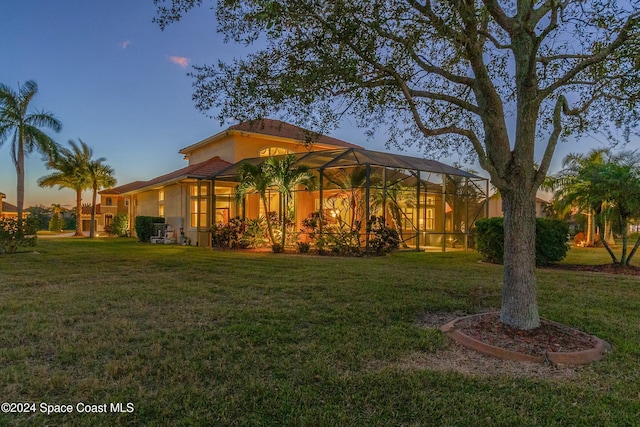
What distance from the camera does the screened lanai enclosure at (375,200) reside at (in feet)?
48.4

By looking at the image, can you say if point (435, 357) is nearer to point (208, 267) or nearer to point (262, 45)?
point (262, 45)

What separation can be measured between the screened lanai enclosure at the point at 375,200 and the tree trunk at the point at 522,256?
919 centimetres

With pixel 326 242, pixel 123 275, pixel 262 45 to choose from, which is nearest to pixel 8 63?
pixel 123 275

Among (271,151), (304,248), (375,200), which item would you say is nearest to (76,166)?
(271,151)

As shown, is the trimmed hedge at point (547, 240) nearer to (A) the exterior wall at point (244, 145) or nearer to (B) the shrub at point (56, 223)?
(A) the exterior wall at point (244, 145)

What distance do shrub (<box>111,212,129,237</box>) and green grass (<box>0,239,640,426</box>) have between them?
2243 centimetres

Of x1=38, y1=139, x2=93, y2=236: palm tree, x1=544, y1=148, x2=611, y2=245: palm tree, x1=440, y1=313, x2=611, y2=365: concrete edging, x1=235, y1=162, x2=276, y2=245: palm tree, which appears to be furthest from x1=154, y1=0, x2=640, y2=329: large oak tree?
x1=38, y1=139, x2=93, y2=236: palm tree

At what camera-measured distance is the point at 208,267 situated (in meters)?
10.5

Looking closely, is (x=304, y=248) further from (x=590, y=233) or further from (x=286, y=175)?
(x=590, y=233)

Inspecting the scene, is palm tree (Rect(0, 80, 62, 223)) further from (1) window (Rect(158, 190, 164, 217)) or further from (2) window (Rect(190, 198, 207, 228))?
(2) window (Rect(190, 198, 207, 228))

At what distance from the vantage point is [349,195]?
15.7 m

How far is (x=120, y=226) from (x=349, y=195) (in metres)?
21.0

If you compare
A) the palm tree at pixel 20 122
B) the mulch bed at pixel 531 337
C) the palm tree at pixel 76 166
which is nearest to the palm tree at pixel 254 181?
the palm tree at pixel 20 122

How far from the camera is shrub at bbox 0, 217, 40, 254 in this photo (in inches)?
535
